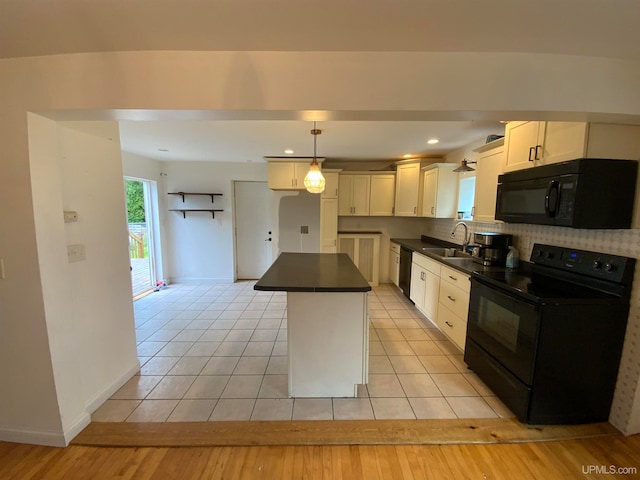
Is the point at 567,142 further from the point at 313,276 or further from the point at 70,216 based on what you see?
the point at 70,216

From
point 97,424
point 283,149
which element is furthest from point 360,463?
point 283,149

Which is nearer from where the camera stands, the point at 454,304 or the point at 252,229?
the point at 454,304

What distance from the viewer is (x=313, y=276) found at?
210cm

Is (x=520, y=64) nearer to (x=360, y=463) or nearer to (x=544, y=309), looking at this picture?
(x=544, y=309)

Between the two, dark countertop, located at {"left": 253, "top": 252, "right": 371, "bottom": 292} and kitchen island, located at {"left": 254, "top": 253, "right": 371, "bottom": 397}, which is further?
kitchen island, located at {"left": 254, "top": 253, "right": 371, "bottom": 397}

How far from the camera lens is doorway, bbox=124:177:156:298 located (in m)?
4.46

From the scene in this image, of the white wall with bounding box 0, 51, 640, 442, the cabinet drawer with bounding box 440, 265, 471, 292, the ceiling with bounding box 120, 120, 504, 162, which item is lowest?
the cabinet drawer with bounding box 440, 265, 471, 292

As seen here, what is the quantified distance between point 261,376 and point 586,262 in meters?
2.62

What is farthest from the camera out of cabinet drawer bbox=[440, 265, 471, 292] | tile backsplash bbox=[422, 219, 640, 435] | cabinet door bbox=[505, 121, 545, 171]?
cabinet drawer bbox=[440, 265, 471, 292]

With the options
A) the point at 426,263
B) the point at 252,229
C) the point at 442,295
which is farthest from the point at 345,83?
the point at 252,229

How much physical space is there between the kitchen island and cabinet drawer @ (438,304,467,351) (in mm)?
1086

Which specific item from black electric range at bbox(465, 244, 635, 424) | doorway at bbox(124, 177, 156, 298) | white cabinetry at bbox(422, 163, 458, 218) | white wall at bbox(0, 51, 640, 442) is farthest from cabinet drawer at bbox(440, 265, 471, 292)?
doorway at bbox(124, 177, 156, 298)

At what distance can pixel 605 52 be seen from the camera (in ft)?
4.16

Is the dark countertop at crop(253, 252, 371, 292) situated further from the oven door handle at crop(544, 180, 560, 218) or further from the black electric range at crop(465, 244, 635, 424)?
the oven door handle at crop(544, 180, 560, 218)
